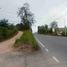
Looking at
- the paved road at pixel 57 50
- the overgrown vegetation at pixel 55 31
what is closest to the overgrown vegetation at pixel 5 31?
the paved road at pixel 57 50

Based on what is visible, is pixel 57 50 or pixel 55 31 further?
pixel 55 31

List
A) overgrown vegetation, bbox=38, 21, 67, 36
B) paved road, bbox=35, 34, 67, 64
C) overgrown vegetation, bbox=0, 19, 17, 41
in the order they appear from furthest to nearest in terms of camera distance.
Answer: overgrown vegetation, bbox=38, 21, 67, 36 → overgrown vegetation, bbox=0, 19, 17, 41 → paved road, bbox=35, 34, 67, 64

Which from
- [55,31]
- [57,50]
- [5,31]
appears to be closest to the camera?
[57,50]

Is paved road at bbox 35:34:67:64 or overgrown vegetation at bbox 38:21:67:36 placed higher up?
paved road at bbox 35:34:67:64

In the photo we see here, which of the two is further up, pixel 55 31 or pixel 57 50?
pixel 57 50

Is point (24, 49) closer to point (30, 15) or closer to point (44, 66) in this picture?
point (44, 66)

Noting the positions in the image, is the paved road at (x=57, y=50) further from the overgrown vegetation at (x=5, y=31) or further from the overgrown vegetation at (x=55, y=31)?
the overgrown vegetation at (x=55, y=31)

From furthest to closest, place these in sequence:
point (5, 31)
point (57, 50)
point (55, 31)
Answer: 1. point (55, 31)
2. point (5, 31)
3. point (57, 50)

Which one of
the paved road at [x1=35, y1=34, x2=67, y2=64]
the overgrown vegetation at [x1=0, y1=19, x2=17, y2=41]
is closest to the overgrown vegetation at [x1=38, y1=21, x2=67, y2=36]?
the overgrown vegetation at [x1=0, y1=19, x2=17, y2=41]

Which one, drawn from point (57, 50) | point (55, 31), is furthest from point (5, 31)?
point (55, 31)

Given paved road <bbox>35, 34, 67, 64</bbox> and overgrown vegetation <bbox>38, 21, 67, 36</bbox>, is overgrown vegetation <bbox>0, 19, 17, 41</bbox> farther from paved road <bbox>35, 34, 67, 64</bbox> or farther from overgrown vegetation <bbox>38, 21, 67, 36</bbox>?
overgrown vegetation <bbox>38, 21, 67, 36</bbox>

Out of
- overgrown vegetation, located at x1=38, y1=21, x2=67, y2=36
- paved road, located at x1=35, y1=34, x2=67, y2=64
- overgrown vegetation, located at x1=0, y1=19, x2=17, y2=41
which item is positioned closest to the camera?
paved road, located at x1=35, y1=34, x2=67, y2=64

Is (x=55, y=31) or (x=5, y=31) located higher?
(x=5, y=31)

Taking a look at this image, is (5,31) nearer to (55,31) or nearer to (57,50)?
(57,50)
